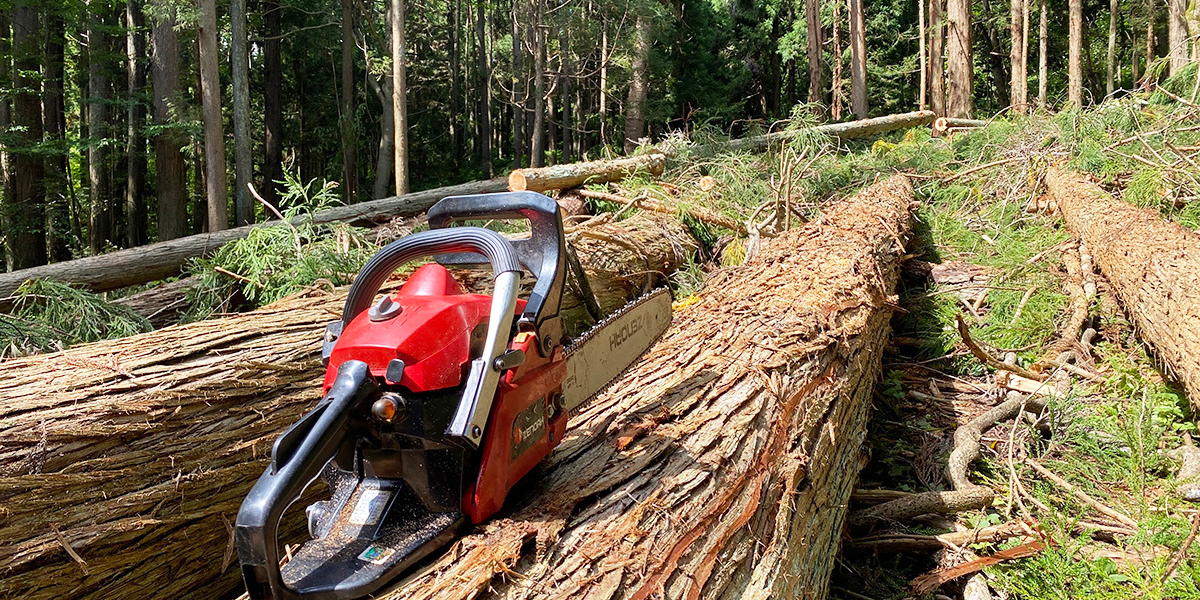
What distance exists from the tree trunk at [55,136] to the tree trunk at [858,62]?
1421cm

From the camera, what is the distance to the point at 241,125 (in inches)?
388

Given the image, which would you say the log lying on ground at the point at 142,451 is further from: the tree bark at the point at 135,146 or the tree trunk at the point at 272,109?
the tree trunk at the point at 272,109

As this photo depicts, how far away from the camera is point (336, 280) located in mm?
3980

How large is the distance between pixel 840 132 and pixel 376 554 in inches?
407

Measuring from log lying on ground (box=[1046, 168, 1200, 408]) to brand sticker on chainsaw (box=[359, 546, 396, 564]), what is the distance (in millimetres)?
2769

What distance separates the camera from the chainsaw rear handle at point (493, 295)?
1530 millimetres

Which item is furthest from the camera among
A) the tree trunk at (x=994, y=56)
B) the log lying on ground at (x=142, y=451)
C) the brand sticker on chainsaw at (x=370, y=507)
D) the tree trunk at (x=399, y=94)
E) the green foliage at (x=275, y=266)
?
the tree trunk at (x=994, y=56)

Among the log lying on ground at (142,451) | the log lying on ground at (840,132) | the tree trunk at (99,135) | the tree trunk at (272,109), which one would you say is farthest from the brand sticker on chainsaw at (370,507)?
the tree trunk at (272,109)

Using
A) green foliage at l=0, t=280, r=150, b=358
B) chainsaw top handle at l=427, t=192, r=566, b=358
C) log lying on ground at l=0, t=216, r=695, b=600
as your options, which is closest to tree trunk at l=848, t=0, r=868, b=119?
green foliage at l=0, t=280, r=150, b=358

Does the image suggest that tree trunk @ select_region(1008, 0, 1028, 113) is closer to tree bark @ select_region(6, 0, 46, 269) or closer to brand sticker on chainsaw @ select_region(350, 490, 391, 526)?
brand sticker on chainsaw @ select_region(350, 490, 391, 526)

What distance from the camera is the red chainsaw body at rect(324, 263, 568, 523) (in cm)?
155

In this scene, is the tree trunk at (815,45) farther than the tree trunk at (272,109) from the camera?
No

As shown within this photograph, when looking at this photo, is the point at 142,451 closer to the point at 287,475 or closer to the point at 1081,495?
the point at 287,475

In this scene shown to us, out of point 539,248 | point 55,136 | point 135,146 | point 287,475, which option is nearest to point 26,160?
point 135,146
